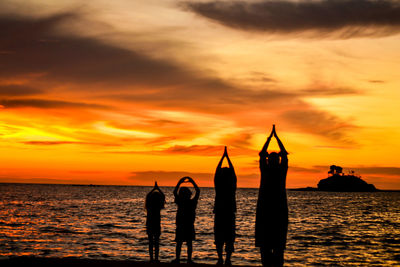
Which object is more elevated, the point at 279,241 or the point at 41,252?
the point at 279,241

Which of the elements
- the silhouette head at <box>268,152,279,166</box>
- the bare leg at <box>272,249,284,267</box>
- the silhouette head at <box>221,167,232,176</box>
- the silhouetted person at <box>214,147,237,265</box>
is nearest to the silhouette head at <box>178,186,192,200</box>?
the silhouetted person at <box>214,147,237,265</box>

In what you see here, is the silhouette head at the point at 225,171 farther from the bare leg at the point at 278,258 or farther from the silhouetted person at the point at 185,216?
the bare leg at the point at 278,258

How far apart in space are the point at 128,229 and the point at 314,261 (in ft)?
52.6

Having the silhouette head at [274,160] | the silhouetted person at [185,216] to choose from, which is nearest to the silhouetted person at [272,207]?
the silhouette head at [274,160]

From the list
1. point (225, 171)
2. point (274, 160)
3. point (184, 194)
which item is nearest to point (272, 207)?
point (274, 160)

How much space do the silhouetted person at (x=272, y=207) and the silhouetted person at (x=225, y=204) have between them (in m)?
2.30

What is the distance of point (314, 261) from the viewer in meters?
20.3

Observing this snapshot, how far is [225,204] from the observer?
12.4 meters

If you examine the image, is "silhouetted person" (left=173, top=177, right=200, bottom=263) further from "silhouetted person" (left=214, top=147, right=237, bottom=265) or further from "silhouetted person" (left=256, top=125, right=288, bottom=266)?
"silhouetted person" (left=256, top=125, right=288, bottom=266)

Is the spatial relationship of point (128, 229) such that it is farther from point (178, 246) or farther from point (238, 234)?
point (178, 246)

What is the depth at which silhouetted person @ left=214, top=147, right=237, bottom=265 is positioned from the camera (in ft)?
39.9

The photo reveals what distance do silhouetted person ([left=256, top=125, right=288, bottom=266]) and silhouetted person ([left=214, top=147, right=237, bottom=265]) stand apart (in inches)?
90.6

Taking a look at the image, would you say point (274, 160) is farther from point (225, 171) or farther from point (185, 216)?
point (185, 216)

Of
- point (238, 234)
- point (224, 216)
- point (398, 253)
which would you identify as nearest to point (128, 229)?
point (238, 234)
